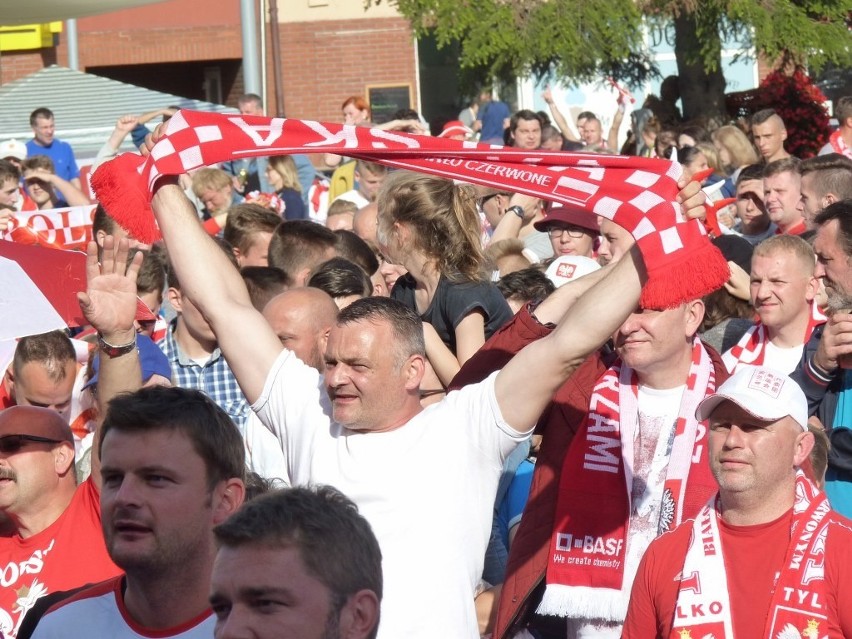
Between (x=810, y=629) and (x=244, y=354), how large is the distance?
5.87 ft

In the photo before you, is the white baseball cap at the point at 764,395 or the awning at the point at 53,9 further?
the awning at the point at 53,9

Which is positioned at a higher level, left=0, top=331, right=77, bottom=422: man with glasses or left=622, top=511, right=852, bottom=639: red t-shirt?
left=0, top=331, right=77, bottom=422: man with glasses

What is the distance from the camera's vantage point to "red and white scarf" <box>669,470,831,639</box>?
12.3 feet

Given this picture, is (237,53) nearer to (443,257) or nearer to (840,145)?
(840,145)

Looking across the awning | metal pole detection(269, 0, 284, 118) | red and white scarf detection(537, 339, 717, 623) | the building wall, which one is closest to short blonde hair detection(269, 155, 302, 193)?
the awning

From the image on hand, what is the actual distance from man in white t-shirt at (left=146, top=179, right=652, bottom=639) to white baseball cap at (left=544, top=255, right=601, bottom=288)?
96.2 inches

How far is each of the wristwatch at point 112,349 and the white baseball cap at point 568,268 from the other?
8.44ft

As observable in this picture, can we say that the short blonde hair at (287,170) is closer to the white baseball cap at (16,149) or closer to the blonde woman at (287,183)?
the blonde woman at (287,183)

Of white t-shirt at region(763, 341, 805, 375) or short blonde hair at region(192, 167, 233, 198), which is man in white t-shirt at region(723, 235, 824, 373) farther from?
short blonde hair at region(192, 167, 233, 198)

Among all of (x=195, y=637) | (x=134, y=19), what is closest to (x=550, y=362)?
(x=195, y=637)

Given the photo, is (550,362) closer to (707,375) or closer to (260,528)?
(707,375)

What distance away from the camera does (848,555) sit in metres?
3.78

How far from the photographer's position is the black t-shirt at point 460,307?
5184 millimetres

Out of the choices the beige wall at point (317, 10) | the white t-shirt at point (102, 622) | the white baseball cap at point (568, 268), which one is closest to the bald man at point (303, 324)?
the white baseball cap at point (568, 268)
